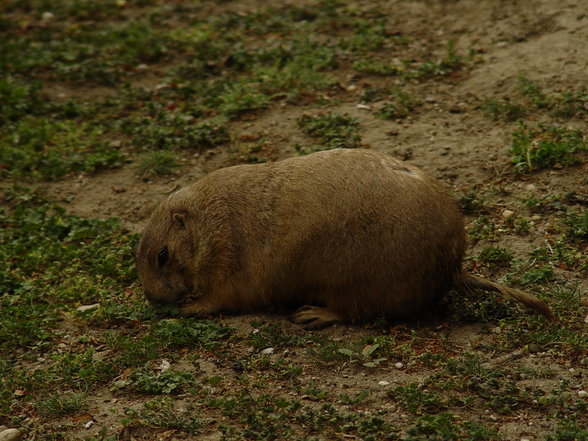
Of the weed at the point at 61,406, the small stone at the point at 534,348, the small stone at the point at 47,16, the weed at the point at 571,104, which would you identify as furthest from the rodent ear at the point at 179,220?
the small stone at the point at 47,16

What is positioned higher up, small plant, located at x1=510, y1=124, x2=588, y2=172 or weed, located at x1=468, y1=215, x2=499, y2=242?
small plant, located at x1=510, y1=124, x2=588, y2=172

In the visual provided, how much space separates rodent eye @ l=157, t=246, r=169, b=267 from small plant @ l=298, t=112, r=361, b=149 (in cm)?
230

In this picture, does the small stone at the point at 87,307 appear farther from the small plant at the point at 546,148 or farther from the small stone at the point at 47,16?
the small stone at the point at 47,16

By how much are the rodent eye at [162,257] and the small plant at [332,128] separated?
2.30m

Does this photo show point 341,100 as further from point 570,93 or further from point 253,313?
point 253,313

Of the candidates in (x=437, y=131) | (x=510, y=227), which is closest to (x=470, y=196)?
(x=510, y=227)

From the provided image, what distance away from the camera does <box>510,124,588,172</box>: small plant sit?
268 inches

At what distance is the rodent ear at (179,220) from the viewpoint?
591 cm

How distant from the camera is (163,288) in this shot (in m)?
5.93

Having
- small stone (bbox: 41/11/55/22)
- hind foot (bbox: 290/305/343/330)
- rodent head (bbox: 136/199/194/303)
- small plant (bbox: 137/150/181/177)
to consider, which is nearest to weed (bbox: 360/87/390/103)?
small plant (bbox: 137/150/181/177)

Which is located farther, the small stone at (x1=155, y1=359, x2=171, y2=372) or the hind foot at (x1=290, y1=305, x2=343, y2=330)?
the hind foot at (x1=290, y1=305, x2=343, y2=330)

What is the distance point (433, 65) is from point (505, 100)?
1.16 meters

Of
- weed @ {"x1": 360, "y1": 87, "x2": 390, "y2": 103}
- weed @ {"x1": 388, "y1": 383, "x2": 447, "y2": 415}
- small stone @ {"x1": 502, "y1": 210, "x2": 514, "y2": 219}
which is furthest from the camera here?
weed @ {"x1": 360, "y1": 87, "x2": 390, "y2": 103}

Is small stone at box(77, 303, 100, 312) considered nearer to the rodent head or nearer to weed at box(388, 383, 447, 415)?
the rodent head
